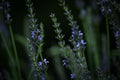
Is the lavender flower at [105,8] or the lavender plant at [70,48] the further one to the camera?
the lavender flower at [105,8]

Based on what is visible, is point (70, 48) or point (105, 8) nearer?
point (70, 48)

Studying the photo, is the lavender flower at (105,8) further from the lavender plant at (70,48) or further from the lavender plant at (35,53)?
the lavender plant at (35,53)

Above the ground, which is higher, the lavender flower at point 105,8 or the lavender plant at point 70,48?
the lavender flower at point 105,8

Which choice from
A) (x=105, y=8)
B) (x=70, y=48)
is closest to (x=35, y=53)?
(x=70, y=48)

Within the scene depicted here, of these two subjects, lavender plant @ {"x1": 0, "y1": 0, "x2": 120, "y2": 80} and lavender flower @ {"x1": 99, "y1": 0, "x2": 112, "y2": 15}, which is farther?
lavender flower @ {"x1": 99, "y1": 0, "x2": 112, "y2": 15}

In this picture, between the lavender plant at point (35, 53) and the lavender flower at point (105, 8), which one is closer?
the lavender plant at point (35, 53)

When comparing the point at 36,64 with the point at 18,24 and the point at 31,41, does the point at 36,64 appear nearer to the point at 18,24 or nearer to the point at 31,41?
the point at 31,41

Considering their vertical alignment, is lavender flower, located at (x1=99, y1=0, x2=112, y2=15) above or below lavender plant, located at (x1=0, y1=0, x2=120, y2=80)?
above

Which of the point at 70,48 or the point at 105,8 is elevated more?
the point at 105,8

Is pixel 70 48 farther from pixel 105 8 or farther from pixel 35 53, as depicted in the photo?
pixel 105 8

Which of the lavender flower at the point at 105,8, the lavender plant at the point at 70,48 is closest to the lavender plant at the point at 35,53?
the lavender plant at the point at 70,48

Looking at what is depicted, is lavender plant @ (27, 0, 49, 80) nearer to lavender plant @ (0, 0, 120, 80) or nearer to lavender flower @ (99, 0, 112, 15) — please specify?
lavender plant @ (0, 0, 120, 80)

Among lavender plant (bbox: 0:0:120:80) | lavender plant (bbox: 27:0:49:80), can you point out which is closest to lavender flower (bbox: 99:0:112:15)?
lavender plant (bbox: 0:0:120:80)
